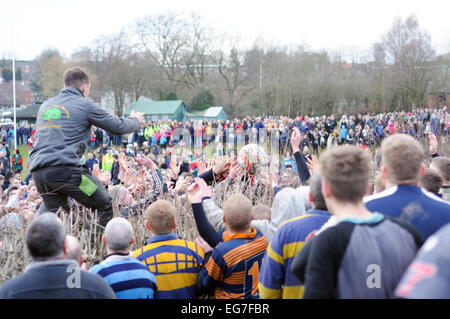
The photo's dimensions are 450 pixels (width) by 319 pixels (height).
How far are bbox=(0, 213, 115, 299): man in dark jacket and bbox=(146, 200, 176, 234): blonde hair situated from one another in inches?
39.8

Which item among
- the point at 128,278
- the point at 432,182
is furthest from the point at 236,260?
the point at 432,182

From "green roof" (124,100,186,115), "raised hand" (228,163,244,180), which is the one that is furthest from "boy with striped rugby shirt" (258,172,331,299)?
"green roof" (124,100,186,115)

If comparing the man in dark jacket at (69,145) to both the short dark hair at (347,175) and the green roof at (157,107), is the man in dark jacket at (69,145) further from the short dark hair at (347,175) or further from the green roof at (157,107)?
the green roof at (157,107)

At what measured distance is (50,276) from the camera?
2295 mm

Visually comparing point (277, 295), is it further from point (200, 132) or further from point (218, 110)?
point (218, 110)

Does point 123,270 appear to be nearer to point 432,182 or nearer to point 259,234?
point 259,234

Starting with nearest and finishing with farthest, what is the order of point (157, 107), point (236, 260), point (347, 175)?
point (347, 175) → point (236, 260) → point (157, 107)

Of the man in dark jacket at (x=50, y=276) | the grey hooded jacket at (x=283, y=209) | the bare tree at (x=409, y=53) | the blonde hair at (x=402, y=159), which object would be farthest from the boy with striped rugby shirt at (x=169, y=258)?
the bare tree at (x=409, y=53)

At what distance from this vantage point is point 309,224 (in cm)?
254

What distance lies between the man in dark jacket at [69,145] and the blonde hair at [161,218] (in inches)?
44.2

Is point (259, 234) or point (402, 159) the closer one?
point (402, 159)

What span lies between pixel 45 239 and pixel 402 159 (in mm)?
2008

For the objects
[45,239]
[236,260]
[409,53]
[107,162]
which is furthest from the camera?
[409,53]
